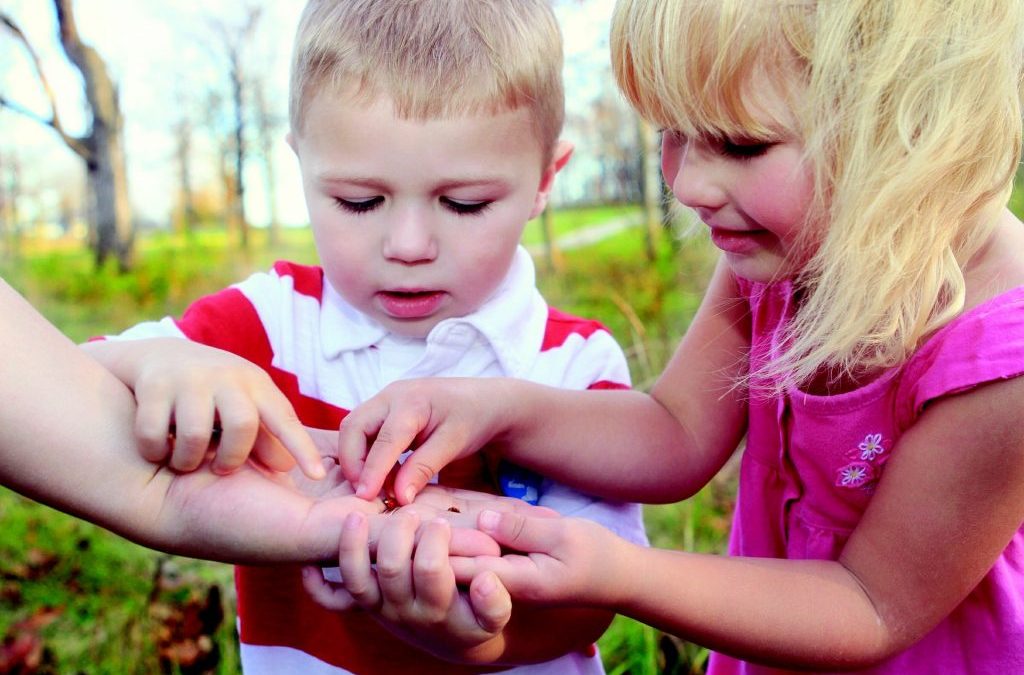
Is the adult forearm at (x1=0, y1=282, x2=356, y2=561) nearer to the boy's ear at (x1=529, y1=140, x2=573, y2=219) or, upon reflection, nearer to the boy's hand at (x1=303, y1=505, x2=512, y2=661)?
the boy's hand at (x1=303, y1=505, x2=512, y2=661)

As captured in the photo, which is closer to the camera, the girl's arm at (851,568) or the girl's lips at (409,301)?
the girl's arm at (851,568)

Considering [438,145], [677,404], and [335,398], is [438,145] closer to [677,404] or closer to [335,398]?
[335,398]

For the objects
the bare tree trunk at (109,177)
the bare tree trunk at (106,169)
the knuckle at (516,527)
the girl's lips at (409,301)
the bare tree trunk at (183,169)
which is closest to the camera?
the knuckle at (516,527)

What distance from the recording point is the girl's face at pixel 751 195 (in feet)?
4.13

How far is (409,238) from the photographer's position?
1418 mm

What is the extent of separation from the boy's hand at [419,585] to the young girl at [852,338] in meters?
0.05

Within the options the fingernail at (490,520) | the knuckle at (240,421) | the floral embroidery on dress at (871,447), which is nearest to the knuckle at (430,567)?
the fingernail at (490,520)

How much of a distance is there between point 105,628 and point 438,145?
5.94 ft

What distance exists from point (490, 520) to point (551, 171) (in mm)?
667

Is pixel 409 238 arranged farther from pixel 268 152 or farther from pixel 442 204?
pixel 268 152

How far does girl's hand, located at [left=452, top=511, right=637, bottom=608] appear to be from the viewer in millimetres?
1202

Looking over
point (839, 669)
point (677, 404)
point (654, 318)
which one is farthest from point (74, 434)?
point (654, 318)

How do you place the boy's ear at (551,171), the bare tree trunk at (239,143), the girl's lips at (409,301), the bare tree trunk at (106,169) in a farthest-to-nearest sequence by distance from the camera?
the bare tree trunk at (239,143)
the bare tree trunk at (106,169)
the boy's ear at (551,171)
the girl's lips at (409,301)

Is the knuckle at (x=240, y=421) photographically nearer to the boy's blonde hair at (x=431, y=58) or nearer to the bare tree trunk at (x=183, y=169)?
the boy's blonde hair at (x=431, y=58)
